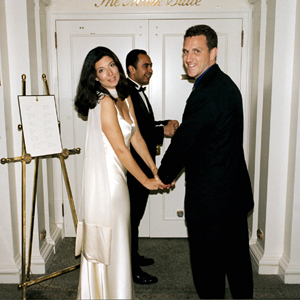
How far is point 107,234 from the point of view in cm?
226

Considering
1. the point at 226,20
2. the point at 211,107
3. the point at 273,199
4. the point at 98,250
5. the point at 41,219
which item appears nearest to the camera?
the point at 211,107

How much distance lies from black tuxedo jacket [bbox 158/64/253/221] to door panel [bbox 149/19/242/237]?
1633 millimetres

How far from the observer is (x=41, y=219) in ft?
10.8

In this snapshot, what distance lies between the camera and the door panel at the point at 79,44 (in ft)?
11.8

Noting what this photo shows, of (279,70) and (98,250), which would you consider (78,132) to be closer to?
(98,250)

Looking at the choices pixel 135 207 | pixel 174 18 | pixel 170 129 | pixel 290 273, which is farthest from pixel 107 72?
pixel 290 273

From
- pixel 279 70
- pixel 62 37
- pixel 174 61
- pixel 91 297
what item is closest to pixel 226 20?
pixel 174 61

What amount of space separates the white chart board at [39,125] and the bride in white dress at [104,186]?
48 centimetres

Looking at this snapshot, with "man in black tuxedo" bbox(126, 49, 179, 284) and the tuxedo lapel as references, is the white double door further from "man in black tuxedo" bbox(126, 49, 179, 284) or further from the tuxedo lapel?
the tuxedo lapel

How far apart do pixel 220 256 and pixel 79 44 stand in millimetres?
2608

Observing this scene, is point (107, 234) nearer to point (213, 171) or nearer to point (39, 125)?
point (213, 171)

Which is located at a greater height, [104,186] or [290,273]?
[104,186]

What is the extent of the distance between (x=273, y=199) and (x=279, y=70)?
1.13m

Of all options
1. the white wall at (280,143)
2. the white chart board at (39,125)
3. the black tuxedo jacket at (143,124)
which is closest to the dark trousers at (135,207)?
the black tuxedo jacket at (143,124)
